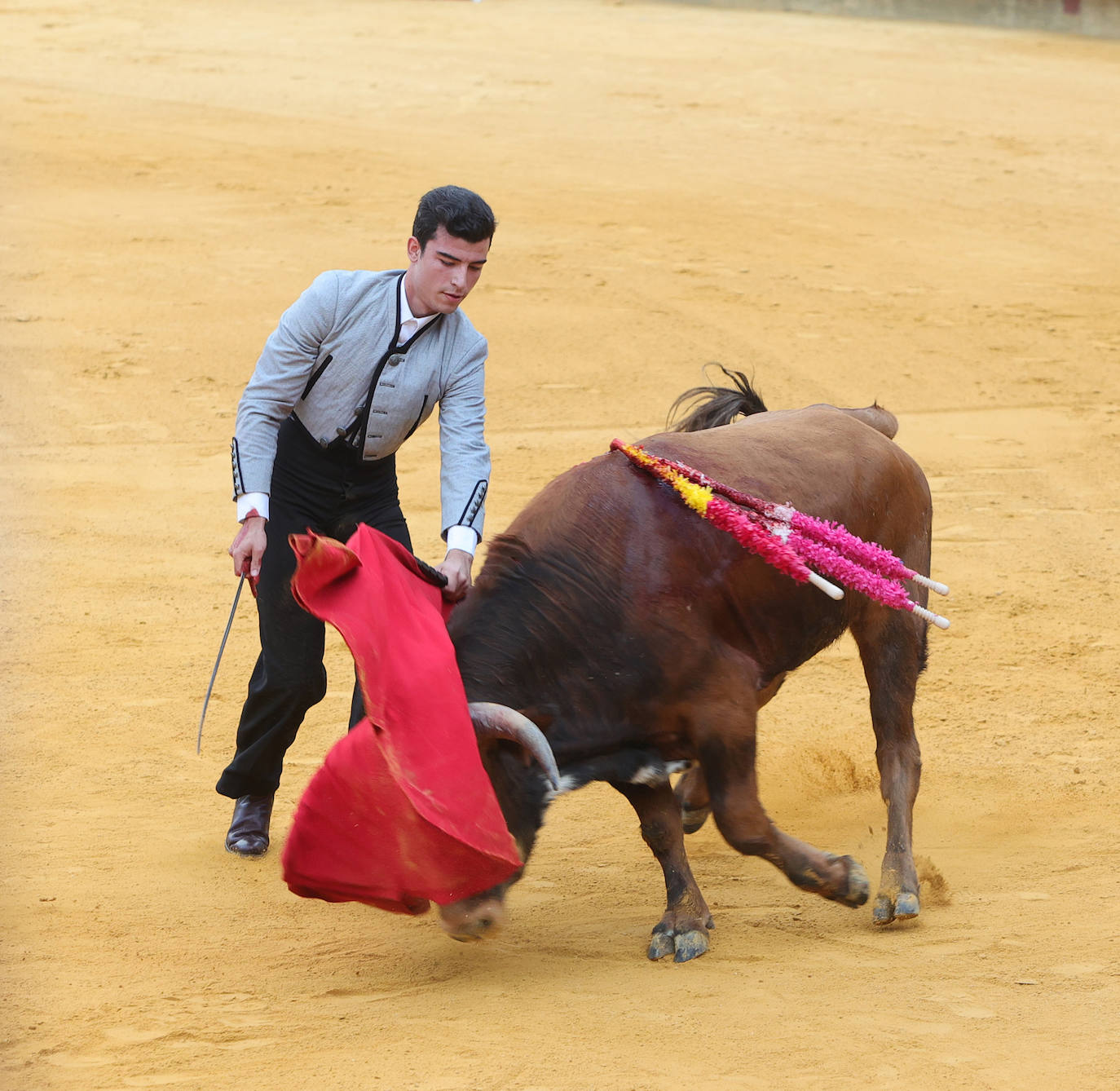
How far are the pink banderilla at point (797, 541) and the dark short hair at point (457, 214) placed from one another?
0.72 meters

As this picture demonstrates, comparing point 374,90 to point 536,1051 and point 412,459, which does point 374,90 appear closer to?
point 412,459

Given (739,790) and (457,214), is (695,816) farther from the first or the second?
(457,214)

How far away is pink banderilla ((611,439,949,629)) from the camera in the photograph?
4188mm

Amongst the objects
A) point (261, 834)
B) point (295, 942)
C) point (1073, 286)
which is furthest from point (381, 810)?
point (1073, 286)

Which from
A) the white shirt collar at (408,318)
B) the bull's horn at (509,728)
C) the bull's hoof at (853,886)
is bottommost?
the bull's hoof at (853,886)

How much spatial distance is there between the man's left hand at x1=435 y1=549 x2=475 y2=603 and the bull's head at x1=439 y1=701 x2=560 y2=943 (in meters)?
0.33

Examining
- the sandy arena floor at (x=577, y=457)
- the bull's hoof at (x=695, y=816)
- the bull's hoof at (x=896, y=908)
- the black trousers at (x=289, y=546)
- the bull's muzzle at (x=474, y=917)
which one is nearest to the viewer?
the sandy arena floor at (x=577, y=457)

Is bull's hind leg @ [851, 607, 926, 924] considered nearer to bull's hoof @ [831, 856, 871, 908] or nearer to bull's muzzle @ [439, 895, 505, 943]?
bull's hoof @ [831, 856, 871, 908]

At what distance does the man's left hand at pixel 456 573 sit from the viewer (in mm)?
4059

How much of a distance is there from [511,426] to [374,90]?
10.1m

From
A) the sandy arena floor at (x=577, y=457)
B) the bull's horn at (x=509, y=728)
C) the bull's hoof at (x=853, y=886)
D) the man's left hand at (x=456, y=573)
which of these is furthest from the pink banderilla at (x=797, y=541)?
the sandy arena floor at (x=577, y=457)

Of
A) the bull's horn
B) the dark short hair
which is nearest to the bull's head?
the bull's horn

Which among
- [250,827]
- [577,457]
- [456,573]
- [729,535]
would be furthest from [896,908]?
[577,457]

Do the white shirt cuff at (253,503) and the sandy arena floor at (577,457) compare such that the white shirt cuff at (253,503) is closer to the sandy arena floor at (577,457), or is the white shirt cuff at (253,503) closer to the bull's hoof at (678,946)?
the sandy arena floor at (577,457)
